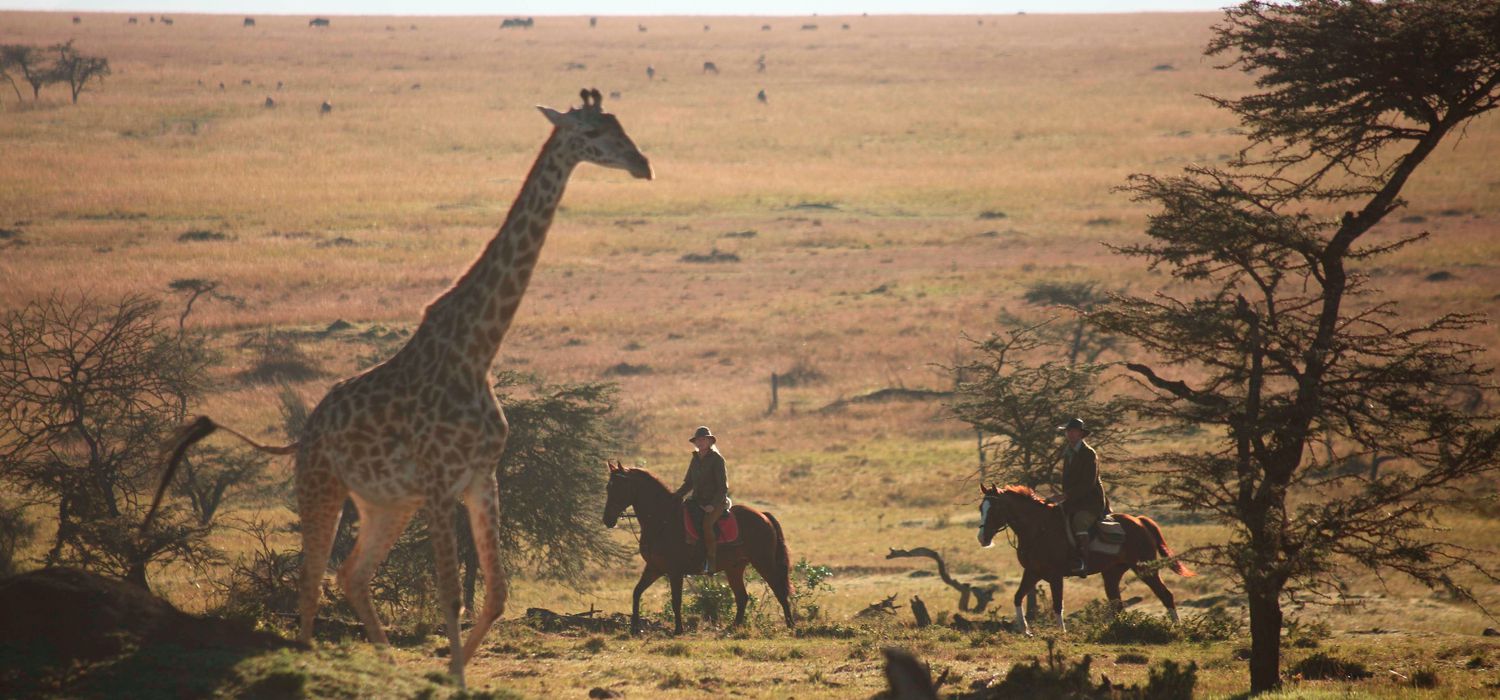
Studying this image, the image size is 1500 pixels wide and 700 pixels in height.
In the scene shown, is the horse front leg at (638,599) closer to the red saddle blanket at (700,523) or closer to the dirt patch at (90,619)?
the red saddle blanket at (700,523)

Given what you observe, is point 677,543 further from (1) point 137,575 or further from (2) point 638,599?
(1) point 137,575

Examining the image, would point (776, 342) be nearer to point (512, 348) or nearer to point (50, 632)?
point (512, 348)

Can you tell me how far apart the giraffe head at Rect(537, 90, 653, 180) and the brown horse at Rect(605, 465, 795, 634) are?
8393mm

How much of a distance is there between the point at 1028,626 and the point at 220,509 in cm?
1904

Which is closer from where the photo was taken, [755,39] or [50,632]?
[50,632]

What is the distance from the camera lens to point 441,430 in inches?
437

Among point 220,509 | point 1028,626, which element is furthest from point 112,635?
point 220,509

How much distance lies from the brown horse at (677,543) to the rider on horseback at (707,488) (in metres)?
0.34

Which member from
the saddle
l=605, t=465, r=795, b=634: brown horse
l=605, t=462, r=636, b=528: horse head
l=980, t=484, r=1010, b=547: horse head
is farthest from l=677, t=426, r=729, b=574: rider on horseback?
the saddle

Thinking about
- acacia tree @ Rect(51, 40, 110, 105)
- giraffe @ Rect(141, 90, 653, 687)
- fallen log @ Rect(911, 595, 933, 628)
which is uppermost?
acacia tree @ Rect(51, 40, 110, 105)

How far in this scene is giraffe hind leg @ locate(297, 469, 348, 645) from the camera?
11.4 meters

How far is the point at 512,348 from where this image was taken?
46.1 metres

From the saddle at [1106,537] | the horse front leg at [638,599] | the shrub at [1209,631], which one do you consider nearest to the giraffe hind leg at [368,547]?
the horse front leg at [638,599]

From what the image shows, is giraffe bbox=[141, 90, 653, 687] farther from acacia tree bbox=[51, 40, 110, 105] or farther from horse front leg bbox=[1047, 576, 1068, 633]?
acacia tree bbox=[51, 40, 110, 105]
